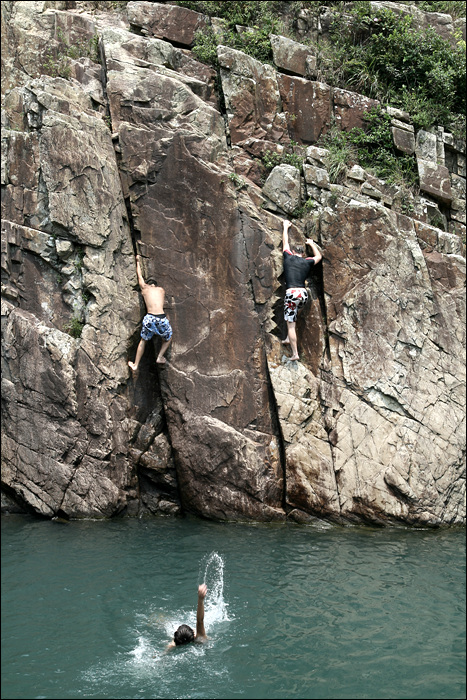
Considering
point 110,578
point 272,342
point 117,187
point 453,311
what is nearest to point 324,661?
point 110,578

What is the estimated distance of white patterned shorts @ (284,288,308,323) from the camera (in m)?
12.3

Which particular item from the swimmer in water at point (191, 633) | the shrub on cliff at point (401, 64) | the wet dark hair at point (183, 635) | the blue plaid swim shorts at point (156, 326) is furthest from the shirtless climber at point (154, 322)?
the shrub on cliff at point (401, 64)

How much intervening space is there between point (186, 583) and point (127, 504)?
315 centimetres

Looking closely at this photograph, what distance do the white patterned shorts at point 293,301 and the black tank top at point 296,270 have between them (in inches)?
5.3

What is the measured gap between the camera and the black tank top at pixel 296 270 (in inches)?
488

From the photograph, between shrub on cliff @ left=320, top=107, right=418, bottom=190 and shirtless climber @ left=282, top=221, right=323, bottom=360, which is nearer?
shirtless climber @ left=282, top=221, right=323, bottom=360

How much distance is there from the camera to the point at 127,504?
1258 cm

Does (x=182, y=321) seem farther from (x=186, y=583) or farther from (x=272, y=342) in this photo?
(x=186, y=583)

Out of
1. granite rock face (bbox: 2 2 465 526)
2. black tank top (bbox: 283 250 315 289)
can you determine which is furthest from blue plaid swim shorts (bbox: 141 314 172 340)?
black tank top (bbox: 283 250 315 289)

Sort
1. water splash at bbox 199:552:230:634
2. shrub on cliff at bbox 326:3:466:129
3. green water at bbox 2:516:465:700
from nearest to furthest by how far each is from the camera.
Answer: green water at bbox 2:516:465:700 → water splash at bbox 199:552:230:634 → shrub on cliff at bbox 326:3:466:129

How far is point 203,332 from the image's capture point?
1266 centimetres

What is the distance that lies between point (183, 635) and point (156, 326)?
5.94m

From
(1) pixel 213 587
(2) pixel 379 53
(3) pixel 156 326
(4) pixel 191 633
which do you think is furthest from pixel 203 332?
(2) pixel 379 53

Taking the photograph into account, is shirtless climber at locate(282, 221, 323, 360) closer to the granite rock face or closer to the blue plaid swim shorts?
the granite rock face
